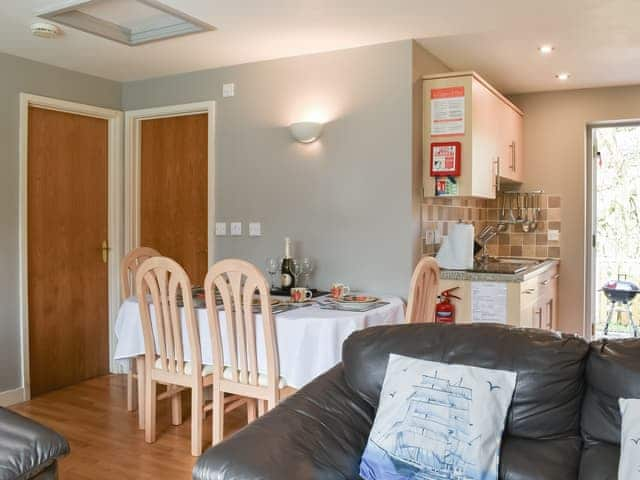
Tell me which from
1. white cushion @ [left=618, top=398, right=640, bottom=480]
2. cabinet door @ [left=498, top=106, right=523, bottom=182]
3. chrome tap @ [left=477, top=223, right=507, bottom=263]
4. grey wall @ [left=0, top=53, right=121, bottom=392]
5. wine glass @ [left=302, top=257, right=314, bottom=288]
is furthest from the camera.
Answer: chrome tap @ [left=477, top=223, right=507, bottom=263]

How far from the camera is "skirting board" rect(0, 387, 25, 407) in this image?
4.10m

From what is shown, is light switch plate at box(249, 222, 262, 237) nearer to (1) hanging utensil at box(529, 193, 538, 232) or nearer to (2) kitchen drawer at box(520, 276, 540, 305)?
(2) kitchen drawer at box(520, 276, 540, 305)

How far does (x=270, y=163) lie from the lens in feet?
14.4

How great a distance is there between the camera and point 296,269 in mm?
4121

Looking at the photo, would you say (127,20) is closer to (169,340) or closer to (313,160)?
(313,160)

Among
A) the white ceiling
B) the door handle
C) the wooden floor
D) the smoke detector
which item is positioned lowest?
the wooden floor

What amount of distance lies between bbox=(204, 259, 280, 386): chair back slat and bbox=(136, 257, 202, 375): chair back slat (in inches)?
5.6

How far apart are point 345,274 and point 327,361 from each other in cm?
120

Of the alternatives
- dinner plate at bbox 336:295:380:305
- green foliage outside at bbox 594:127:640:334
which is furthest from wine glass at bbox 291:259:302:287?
green foliage outside at bbox 594:127:640:334

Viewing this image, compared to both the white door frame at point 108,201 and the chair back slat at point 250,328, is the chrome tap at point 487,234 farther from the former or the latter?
the white door frame at point 108,201

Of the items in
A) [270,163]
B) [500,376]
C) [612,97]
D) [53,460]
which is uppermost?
[612,97]

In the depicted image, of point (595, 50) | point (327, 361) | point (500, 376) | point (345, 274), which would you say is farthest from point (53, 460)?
point (595, 50)

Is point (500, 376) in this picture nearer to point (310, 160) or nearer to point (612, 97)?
point (310, 160)

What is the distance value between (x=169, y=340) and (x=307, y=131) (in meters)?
1.69
